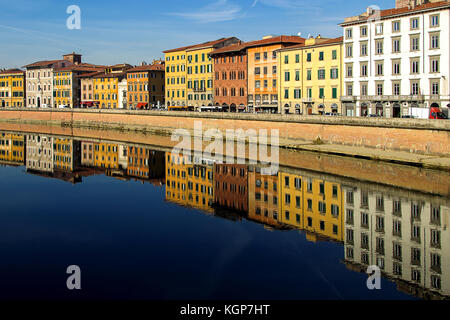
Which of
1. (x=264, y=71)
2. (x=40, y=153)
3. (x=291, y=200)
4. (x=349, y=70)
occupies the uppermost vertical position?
(x=264, y=71)

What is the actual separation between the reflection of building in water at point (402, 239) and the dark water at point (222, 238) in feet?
0.13

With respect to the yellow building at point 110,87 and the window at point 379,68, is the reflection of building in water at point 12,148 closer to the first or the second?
the yellow building at point 110,87

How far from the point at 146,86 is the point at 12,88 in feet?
156

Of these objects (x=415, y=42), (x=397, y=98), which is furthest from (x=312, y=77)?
(x=415, y=42)

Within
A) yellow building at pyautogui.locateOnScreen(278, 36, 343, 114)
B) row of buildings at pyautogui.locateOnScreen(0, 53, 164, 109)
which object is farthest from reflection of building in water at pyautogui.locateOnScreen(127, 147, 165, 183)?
row of buildings at pyautogui.locateOnScreen(0, 53, 164, 109)

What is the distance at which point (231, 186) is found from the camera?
104 ft

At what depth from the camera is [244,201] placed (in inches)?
1094

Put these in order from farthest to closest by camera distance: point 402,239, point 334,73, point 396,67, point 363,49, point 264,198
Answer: point 334,73
point 363,49
point 396,67
point 264,198
point 402,239

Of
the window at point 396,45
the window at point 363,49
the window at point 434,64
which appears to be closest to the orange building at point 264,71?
the window at point 363,49

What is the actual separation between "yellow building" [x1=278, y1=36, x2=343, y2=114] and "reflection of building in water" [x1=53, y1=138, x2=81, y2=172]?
2424 cm

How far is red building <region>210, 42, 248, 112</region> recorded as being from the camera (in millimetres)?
70938

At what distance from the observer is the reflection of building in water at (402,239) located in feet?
52.0

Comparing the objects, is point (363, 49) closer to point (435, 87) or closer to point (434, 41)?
point (434, 41)

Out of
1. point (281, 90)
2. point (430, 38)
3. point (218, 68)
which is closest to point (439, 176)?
point (430, 38)
